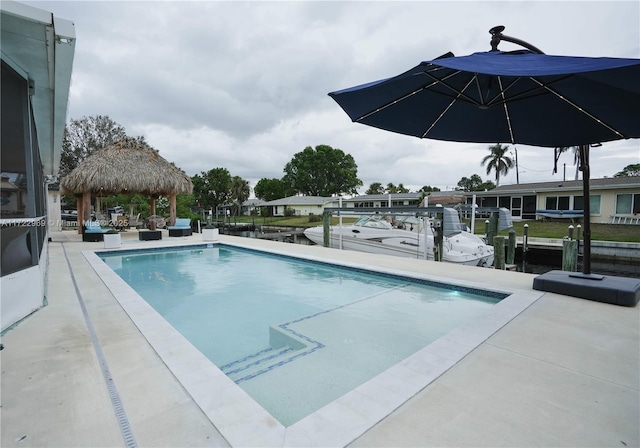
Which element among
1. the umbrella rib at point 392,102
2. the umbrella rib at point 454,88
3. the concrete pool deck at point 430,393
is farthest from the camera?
the umbrella rib at point 392,102

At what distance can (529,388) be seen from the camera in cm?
228

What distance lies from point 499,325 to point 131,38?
10.9m

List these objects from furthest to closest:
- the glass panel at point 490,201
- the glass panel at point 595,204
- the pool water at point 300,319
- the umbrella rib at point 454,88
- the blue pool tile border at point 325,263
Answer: the glass panel at point 490,201, the glass panel at point 595,204, the blue pool tile border at point 325,263, the umbrella rib at point 454,88, the pool water at point 300,319

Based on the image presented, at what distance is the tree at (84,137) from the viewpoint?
88.8ft

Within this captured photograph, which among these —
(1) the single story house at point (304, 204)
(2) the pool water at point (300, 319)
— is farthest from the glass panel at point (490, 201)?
(2) the pool water at point (300, 319)

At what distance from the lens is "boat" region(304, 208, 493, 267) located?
9.38m

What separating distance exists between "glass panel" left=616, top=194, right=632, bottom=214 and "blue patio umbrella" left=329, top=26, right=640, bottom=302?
1957cm

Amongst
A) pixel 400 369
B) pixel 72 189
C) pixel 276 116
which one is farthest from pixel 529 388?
pixel 276 116

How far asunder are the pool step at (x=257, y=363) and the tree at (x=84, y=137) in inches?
1154

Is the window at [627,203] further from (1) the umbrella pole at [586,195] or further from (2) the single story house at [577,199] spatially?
(1) the umbrella pole at [586,195]

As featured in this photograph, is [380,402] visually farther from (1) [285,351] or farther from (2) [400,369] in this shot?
(1) [285,351]

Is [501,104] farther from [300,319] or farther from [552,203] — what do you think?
[552,203]

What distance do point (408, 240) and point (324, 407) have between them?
872 cm

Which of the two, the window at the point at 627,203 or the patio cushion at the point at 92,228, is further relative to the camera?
the window at the point at 627,203
